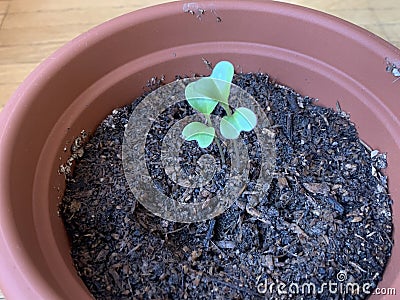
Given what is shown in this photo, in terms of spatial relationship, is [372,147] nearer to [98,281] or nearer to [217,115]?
[217,115]

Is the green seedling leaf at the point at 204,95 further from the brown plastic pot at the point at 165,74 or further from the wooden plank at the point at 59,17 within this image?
the wooden plank at the point at 59,17

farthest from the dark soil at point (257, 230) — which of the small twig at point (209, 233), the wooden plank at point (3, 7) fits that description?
the wooden plank at point (3, 7)

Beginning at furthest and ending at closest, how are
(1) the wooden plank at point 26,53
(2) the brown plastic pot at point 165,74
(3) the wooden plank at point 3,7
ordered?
(3) the wooden plank at point 3,7 < (1) the wooden plank at point 26,53 < (2) the brown plastic pot at point 165,74

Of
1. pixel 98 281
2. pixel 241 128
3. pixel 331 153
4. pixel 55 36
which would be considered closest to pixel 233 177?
pixel 241 128

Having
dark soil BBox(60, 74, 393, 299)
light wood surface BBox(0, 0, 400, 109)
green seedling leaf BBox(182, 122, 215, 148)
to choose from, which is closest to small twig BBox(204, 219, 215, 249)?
dark soil BBox(60, 74, 393, 299)

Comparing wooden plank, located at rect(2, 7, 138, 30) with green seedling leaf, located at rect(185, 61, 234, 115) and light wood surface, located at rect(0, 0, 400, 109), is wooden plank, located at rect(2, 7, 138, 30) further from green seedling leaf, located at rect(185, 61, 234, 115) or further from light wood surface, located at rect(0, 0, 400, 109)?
green seedling leaf, located at rect(185, 61, 234, 115)
